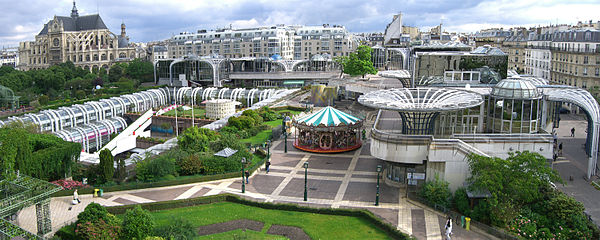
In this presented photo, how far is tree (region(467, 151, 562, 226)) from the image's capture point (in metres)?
28.1

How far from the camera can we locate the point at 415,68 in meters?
53.1

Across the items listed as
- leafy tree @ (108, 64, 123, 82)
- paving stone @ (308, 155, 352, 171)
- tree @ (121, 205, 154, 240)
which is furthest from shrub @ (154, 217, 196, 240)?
leafy tree @ (108, 64, 123, 82)

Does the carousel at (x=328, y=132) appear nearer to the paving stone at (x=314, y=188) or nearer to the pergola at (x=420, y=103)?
the pergola at (x=420, y=103)

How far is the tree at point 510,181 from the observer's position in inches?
1107

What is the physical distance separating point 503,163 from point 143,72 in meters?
105

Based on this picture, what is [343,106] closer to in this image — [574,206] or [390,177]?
[390,177]

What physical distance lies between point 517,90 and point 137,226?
29.4 m

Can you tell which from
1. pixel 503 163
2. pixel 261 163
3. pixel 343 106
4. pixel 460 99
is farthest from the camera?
pixel 343 106

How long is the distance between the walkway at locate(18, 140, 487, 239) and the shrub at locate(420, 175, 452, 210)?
0.94 metres

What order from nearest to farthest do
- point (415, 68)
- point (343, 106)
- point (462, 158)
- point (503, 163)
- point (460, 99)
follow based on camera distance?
point (503, 163)
point (462, 158)
point (460, 99)
point (415, 68)
point (343, 106)

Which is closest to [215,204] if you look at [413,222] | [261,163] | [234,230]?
[234,230]

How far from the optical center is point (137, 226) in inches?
936

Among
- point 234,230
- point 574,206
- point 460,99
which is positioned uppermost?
point 460,99

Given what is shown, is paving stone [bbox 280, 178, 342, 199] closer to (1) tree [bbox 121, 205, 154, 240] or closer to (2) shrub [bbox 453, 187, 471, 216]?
(2) shrub [bbox 453, 187, 471, 216]
